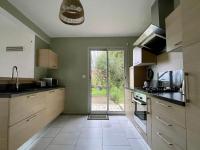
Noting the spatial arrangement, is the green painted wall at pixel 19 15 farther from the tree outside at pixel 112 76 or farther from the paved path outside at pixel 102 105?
the paved path outside at pixel 102 105

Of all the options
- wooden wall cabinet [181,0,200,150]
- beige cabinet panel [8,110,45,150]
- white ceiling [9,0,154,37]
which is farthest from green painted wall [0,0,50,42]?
wooden wall cabinet [181,0,200,150]

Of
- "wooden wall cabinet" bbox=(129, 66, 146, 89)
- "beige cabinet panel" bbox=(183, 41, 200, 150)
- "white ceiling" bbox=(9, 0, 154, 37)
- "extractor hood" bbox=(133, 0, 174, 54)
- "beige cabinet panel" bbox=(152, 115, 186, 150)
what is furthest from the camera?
"wooden wall cabinet" bbox=(129, 66, 146, 89)

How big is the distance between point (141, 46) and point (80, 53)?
2.13 meters

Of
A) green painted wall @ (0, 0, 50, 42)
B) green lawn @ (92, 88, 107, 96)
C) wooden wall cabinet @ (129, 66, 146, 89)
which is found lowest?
green lawn @ (92, 88, 107, 96)

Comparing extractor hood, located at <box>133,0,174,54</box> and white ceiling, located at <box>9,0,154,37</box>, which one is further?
white ceiling, located at <box>9,0,154,37</box>

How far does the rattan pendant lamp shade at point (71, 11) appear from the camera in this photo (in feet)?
6.06

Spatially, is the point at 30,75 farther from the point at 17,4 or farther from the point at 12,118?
the point at 12,118

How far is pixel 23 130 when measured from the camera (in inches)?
87.4

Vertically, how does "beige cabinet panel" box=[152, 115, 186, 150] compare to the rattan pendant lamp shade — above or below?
below

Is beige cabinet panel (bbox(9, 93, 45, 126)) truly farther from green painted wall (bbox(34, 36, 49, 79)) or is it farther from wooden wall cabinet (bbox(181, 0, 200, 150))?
wooden wall cabinet (bbox(181, 0, 200, 150))

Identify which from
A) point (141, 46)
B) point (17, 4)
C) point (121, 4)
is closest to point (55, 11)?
point (17, 4)

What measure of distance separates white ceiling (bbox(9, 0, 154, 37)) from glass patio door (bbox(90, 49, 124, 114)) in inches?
26.0

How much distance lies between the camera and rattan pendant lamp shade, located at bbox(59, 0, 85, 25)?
1.85m

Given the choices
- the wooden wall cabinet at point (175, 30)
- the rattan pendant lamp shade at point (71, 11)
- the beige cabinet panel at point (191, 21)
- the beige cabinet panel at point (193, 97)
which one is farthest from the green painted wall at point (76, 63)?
the beige cabinet panel at point (193, 97)
